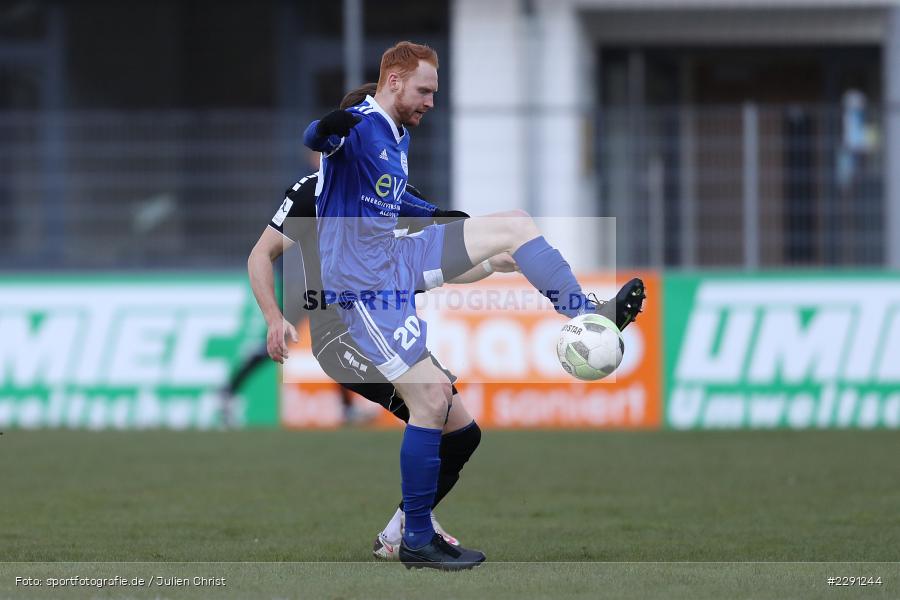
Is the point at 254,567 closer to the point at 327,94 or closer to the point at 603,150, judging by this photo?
the point at 603,150

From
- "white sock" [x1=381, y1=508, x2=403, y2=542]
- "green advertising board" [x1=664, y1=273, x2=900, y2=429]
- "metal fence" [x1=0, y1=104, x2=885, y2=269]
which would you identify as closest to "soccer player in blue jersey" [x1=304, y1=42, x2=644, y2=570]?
"white sock" [x1=381, y1=508, x2=403, y2=542]

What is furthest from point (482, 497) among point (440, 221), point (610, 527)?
point (440, 221)

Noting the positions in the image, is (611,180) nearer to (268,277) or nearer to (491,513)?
(491,513)

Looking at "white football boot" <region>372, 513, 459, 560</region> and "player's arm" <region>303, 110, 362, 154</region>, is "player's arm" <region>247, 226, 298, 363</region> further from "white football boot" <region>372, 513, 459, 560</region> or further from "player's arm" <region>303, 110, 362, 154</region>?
"white football boot" <region>372, 513, 459, 560</region>

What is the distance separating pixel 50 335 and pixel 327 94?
5.48 m

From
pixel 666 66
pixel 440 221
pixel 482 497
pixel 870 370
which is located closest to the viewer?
pixel 440 221

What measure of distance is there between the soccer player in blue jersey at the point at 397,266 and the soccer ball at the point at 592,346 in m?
0.07

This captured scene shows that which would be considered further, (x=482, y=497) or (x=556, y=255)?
(x=482, y=497)

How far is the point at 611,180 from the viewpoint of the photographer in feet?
49.3

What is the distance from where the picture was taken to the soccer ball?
566cm

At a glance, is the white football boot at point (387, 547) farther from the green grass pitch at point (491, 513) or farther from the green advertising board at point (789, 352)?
the green advertising board at point (789, 352)

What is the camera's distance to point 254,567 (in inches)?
222

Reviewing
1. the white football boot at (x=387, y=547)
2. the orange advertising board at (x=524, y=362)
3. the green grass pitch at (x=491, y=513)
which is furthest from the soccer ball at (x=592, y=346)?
the orange advertising board at (x=524, y=362)

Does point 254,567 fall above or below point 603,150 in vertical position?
below
